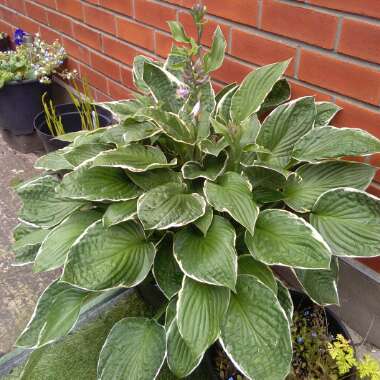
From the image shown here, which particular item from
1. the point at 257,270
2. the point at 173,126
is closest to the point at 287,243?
the point at 257,270

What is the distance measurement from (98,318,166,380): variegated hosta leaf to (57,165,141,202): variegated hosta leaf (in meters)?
0.38

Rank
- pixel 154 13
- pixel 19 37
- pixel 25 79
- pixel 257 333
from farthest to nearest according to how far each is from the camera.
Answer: pixel 19 37, pixel 25 79, pixel 154 13, pixel 257 333

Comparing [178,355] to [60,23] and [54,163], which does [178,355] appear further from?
[60,23]

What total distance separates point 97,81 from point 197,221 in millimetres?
1557

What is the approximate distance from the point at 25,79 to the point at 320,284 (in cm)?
210

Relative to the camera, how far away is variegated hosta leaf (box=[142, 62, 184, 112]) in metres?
1.55

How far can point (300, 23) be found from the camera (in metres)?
1.38

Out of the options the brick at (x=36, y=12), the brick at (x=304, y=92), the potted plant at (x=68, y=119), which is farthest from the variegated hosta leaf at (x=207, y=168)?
the brick at (x=36, y=12)

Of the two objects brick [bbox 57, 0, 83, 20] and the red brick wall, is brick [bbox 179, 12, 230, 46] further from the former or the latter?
brick [bbox 57, 0, 83, 20]

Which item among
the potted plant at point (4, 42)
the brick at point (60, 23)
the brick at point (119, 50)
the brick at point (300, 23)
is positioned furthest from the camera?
the potted plant at point (4, 42)

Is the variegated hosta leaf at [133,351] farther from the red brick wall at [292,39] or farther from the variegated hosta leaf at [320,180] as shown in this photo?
the red brick wall at [292,39]

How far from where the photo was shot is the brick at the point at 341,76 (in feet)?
4.23

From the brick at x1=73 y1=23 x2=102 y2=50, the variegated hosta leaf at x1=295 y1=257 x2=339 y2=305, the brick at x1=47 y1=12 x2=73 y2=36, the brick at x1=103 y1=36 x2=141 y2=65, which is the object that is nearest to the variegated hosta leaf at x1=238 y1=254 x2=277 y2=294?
the variegated hosta leaf at x1=295 y1=257 x2=339 y2=305

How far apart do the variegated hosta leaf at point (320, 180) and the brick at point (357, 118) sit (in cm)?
12
